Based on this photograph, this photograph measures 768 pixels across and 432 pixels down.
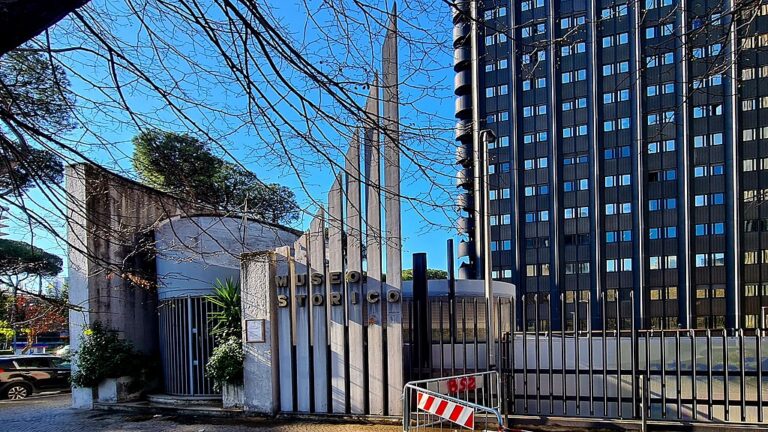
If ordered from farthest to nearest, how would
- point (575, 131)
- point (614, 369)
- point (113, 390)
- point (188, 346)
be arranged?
point (575, 131) → point (188, 346) → point (113, 390) → point (614, 369)

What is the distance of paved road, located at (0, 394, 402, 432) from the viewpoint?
28.2 feet

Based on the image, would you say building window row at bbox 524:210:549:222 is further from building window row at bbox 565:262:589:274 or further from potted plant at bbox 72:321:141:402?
potted plant at bbox 72:321:141:402

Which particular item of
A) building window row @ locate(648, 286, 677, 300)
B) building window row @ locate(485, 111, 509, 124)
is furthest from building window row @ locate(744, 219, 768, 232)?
building window row @ locate(485, 111, 509, 124)

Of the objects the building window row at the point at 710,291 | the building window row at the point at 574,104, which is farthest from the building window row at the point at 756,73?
the building window row at the point at 710,291

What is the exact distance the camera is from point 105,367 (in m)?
11.1

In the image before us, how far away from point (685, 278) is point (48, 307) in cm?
4174

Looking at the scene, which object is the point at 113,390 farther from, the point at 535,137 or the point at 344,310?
the point at 535,137

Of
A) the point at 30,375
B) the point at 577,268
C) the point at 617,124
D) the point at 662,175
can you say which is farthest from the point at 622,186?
the point at 30,375

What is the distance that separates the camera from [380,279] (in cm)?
891

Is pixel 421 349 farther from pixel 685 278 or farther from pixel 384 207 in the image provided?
pixel 685 278

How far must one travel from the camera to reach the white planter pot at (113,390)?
1116cm

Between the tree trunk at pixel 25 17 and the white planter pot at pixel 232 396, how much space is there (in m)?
8.51

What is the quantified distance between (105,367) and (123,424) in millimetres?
2091

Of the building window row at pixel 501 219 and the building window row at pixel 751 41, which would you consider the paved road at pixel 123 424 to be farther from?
the building window row at pixel 501 219
